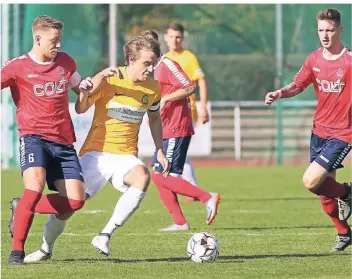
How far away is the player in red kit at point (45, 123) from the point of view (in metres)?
8.10

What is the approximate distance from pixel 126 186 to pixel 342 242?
Answer: 82.0 inches

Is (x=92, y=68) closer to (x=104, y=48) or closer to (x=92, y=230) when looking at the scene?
(x=104, y=48)

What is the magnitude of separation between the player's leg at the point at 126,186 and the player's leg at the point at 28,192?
0.59 metres

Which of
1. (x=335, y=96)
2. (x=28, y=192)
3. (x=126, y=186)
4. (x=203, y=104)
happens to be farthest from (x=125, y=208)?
(x=203, y=104)

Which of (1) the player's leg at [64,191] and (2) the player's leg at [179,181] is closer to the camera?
(1) the player's leg at [64,191]

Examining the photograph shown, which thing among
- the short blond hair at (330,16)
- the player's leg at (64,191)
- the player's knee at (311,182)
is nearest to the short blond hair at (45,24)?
the player's leg at (64,191)

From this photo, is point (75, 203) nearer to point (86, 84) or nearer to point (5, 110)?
point (86, 84)

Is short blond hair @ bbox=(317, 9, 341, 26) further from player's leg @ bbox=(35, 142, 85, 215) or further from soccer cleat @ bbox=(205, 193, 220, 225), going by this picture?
player's leg @ bbox=(35, 142, 85, 215)

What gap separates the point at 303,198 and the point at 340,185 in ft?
19.9

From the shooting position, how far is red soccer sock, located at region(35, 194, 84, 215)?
26.6 ft

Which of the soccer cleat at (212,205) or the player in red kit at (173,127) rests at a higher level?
the player in red kit at (173,127)

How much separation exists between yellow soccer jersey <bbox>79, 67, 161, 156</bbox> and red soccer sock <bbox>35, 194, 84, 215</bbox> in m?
0.62

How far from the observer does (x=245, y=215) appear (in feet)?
41.7

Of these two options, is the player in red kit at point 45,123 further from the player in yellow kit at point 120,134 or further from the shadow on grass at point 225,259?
the shadow on grass at point 225,259
